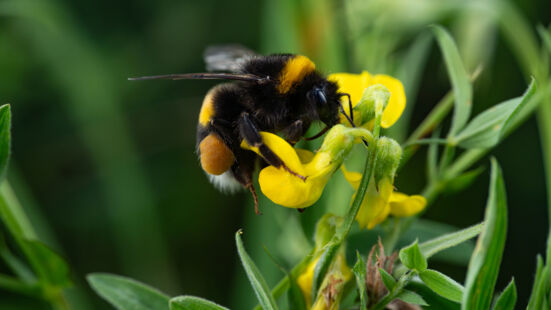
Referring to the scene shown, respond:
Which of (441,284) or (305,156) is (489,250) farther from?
(305,156)

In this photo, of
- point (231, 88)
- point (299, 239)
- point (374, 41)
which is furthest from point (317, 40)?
point (231, 88)

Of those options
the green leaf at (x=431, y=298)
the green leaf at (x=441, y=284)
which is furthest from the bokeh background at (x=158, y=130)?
the green leaf at (x=441, y=284)

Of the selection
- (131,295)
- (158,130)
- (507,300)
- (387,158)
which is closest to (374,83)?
(387,158)

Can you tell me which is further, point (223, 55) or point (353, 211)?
point (223, 55)

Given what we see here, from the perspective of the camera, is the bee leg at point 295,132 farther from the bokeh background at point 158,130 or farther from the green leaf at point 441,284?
the bokeh background at point 158,130

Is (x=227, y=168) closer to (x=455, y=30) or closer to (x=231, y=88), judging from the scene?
(x=231, y=88)
